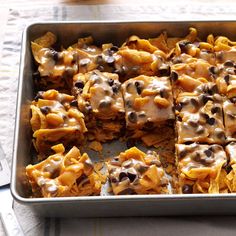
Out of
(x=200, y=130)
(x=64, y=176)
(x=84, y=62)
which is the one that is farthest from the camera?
(x=84, y=62)

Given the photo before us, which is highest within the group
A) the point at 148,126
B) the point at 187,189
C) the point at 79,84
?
the point at 79,84

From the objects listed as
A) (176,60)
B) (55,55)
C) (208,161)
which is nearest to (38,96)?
(55,55)

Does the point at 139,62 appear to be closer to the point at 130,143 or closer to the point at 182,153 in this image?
the point at 130,143

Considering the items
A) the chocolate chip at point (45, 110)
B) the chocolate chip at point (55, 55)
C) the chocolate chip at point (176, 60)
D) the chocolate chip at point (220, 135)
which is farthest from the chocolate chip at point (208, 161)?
the chocolate chip at point (55, 55)

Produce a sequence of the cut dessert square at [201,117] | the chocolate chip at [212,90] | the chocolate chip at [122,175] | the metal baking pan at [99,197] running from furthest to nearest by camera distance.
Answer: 1. the chocolate chip at [212,90]
2. the cut dessert square at [201,117]
3. the chocolate chip at [122,175]
4. the metal baking pan at [99,197]

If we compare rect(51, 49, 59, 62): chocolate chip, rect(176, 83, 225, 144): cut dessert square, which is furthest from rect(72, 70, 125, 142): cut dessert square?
rect(176, 83, 225, 144): cut dessert square

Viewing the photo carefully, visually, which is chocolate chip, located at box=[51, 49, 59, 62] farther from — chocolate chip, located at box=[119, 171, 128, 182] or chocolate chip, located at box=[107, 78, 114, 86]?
chocolate chip, located at box=[119, 171, 128, 182]

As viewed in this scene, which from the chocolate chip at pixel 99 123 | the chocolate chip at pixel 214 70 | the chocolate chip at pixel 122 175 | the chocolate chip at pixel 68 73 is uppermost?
the chocolate chip at pixel 214 70

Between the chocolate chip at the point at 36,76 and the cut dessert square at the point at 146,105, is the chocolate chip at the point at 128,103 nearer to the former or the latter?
the cut dessert square at the point at 146,105
